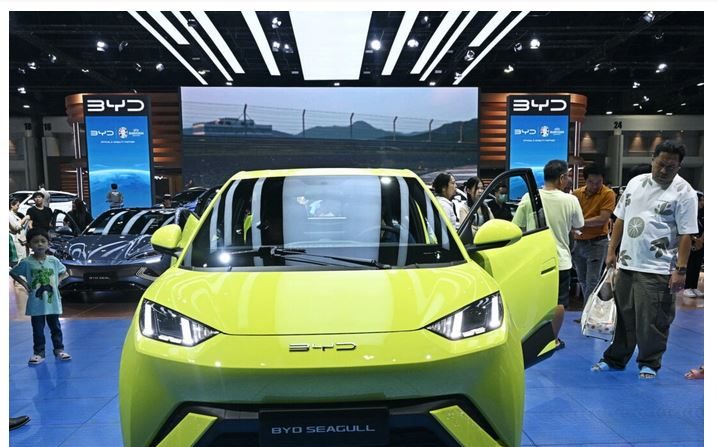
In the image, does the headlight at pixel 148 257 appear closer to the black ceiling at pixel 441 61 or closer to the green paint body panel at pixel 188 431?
the green paint body panel at pixel 188 431

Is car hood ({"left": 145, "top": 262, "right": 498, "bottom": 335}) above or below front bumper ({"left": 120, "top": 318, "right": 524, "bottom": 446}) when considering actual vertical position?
above

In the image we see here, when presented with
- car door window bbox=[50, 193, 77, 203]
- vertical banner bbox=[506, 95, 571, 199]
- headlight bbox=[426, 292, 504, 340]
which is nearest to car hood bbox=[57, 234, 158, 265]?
headlight bbox=[426, 292, 504, 340]

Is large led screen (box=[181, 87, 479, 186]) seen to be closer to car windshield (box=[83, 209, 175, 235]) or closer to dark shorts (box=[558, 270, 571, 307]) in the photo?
car windshield (box=[83, 209, 175, 235])

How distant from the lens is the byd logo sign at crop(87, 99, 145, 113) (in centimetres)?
1128

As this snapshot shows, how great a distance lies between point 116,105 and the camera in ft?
37.0

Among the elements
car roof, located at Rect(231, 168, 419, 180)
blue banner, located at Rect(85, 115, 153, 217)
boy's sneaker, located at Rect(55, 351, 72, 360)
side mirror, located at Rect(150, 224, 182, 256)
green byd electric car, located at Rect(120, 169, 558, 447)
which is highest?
blue banner, located at Rect(85, 115, 153, 217)

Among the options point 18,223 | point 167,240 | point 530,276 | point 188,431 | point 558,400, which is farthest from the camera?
point 18,223

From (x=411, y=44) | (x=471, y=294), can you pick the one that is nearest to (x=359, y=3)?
(x=471, y=294)

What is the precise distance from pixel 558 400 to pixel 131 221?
587cm

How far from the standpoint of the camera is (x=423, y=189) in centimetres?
274

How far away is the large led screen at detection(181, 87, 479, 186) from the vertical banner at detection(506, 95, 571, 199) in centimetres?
157

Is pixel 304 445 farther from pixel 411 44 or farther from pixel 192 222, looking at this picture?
pixel 411 44

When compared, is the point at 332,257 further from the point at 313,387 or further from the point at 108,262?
the point at 108,262

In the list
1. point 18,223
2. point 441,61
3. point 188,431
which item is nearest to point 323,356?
point 188,431
